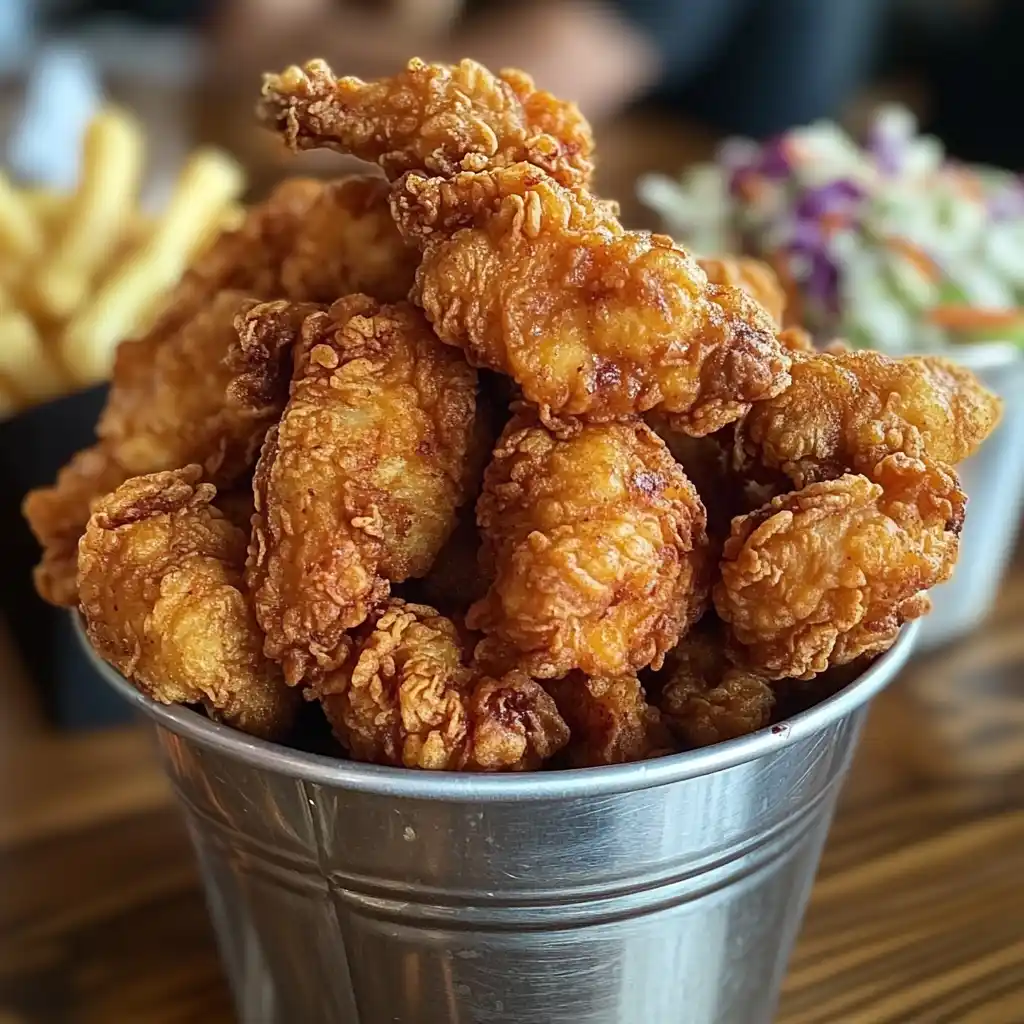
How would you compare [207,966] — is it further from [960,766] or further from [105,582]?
[960,766]

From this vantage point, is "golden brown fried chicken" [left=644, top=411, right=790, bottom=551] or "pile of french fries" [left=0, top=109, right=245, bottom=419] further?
"pile of french fries" [left=0, top=109, right=245, bottom=419]

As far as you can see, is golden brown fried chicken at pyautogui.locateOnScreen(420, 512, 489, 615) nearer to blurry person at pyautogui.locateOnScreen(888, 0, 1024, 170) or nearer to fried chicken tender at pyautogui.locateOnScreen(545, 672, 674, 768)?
fried chicken tender at pyautogui.locateOnScreen(545, 672, 674, 768)

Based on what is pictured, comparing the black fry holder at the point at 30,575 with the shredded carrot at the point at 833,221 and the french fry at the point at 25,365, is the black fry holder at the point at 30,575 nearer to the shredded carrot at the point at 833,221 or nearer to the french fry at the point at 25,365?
the french fry at the point at 25,365

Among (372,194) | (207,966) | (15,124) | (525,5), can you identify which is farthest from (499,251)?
(525,5)

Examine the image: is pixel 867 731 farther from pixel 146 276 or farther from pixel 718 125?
pixel 718 125

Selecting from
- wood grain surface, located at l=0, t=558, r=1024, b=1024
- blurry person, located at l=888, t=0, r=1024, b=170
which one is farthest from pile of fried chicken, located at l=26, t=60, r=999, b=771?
blurry person, located at l=888, t=0, r=1024, b=170

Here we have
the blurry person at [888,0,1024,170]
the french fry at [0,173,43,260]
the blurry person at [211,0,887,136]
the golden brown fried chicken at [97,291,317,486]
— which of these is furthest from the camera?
the blurry person at [888,0,1024,170]

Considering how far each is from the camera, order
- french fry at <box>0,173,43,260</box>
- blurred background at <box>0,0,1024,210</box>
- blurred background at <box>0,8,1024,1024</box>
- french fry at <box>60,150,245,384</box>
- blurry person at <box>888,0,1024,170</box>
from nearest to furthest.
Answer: blurred background at <box>0,8,1024,1024</box>, french fry at <box>60,150,245,384</box>, french fry at <box>0,173,43,260</box>, blurred background at <box>0,0,1024,210</box>, blurry person at <box>888,0,1024,170</box>

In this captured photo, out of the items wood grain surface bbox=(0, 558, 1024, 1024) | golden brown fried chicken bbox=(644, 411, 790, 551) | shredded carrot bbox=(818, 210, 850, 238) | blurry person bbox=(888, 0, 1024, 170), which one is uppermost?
golden brown fried chicken bbox=(644, 411, 790, 551)
